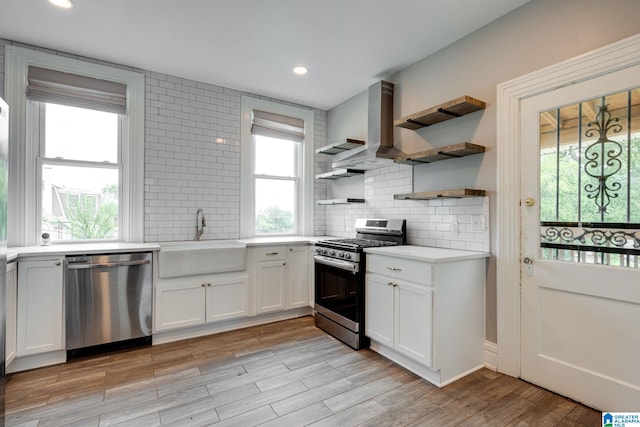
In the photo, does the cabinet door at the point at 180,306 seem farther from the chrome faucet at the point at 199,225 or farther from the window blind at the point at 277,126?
the window blind at the point at 277,126

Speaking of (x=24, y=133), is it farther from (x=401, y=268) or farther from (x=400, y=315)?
(x=400, y=315)

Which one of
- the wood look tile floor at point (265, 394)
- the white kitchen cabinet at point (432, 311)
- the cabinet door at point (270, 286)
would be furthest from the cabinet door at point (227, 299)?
the white kitchen cabinet at point (432, 311)

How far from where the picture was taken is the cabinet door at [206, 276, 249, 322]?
10.8 feet

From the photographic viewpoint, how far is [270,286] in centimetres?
365

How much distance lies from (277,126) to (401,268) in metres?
2.72

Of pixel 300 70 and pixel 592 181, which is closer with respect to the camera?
pixel 592 181

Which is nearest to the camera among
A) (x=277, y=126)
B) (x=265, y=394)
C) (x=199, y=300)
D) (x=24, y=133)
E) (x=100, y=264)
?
(x=265, y=394)

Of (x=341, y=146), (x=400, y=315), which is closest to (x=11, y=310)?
(x=400, y=315)

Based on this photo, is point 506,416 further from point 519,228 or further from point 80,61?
point 80,61

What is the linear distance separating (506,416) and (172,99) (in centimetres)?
422

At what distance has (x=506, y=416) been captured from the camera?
6.33 feet

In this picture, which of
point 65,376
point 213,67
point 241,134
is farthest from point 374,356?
point 213,67

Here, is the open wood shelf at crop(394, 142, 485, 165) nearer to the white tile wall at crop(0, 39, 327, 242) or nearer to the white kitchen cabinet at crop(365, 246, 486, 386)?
the white kitchen cabinet at crop(365, 246, 486, 386)

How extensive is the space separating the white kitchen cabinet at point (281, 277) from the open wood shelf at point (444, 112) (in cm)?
191
